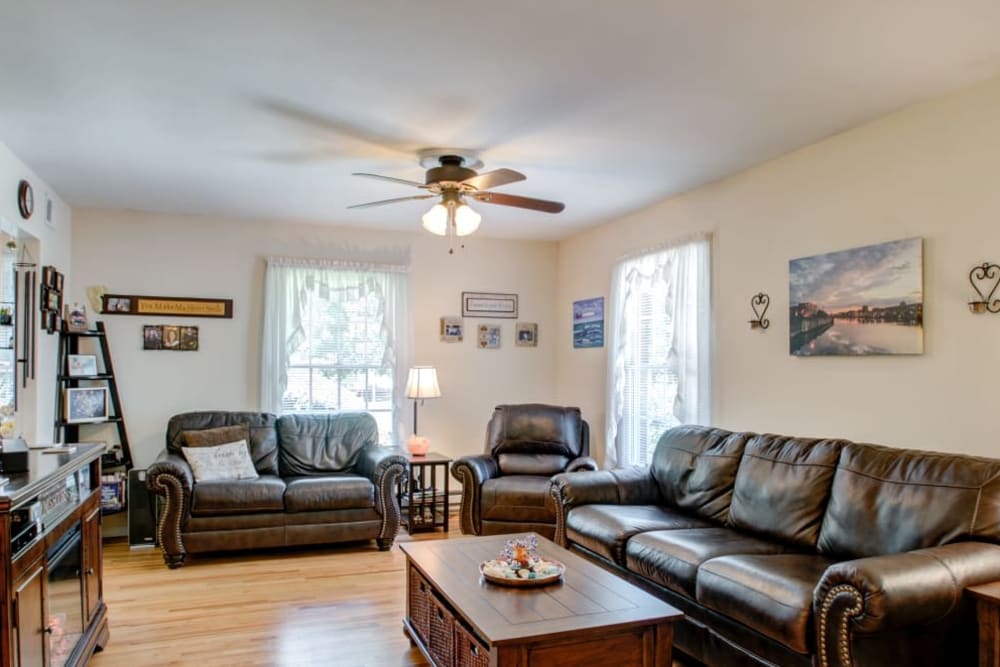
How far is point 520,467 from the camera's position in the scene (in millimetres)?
5273

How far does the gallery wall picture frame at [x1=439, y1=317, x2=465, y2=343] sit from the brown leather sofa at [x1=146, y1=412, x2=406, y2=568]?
1105 mm

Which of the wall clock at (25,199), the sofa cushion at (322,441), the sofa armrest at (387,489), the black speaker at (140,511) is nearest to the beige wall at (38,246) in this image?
the wall clock at (25,199)

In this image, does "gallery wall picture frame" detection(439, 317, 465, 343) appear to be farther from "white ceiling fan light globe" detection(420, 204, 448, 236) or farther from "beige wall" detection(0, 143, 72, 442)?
"beige wall" detection(0, 143, 72, 442)

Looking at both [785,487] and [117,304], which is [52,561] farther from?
[117,304]

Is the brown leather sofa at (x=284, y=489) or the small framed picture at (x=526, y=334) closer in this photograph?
the brown leather sofa at (x=284, y=489)

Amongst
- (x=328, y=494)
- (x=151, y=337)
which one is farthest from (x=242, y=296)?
(x=328, y=494)

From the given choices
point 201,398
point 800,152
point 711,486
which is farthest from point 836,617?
point 201,398

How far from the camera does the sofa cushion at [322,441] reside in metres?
5.22

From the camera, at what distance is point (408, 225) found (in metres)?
5.79

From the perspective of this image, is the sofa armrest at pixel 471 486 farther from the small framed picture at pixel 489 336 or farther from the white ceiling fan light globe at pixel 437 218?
the white ceiling fan light globe at pixel 437 218

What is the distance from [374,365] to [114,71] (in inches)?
137

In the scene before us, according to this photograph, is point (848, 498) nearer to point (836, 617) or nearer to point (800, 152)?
point (836, 617)

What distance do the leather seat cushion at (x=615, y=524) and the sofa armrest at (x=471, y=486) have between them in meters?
1.24

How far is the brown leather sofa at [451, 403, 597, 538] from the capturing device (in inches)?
190
